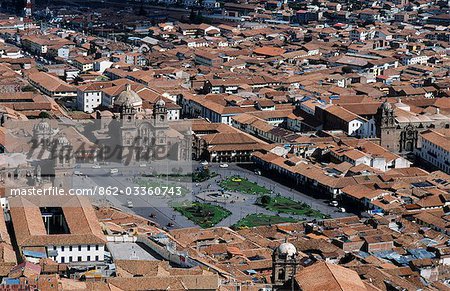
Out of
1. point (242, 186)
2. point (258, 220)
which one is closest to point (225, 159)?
point (242, 186)

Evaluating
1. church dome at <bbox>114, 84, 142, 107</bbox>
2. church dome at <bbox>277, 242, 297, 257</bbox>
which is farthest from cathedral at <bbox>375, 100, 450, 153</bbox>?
church dome at <bbox>277, 242, 297, 257</bbox>

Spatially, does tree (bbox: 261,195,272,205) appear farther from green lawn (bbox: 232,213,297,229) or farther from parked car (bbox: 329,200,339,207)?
parked car (bbox: 329,200,339,207)

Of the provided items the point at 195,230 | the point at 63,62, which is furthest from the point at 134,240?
the point at 63,62

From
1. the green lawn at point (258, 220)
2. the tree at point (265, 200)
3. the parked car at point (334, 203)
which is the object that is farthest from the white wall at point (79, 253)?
the parked car at point (334, 203)

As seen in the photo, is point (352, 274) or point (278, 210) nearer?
point (352, 274)

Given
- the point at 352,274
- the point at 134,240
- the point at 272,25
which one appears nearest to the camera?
the point at 352,274

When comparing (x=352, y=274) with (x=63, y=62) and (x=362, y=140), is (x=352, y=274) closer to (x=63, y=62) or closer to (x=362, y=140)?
(x=362, y=140)
